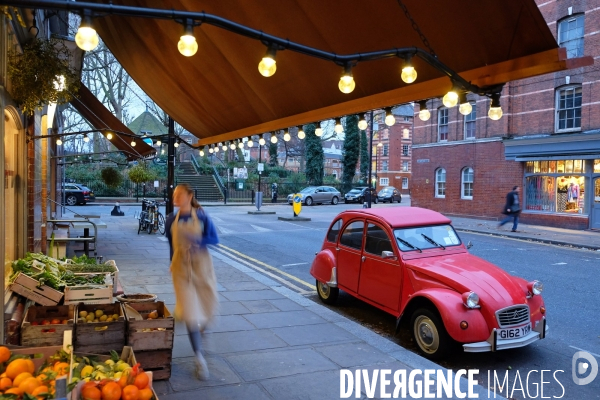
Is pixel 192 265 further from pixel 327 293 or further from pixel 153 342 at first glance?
pixel 327 293

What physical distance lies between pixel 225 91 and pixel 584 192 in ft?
60.2

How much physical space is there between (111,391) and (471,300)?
Answer: 13.0 ft

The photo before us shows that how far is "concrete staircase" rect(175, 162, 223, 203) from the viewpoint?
43781mm

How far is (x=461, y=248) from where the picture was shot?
714cm

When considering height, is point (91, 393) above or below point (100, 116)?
below

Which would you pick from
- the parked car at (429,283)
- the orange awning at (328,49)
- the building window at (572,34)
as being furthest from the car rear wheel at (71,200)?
the building window at (572,34)

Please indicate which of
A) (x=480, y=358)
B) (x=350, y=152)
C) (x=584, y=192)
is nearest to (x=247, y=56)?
(x=480, y=358)

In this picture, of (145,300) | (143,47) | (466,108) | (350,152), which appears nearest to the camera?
(145,300)

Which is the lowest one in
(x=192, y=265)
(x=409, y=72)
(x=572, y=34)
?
(x=192, y=265)

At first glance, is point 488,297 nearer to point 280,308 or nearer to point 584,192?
point 280,308

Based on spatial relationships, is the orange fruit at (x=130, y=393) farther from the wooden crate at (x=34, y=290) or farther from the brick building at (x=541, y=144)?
the brick building at (x=541, y=144)

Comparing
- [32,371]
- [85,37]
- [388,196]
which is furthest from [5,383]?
[388,196]

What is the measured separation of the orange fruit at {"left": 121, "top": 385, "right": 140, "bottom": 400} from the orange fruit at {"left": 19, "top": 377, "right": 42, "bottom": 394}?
531mm

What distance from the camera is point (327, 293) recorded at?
8.30 meters
